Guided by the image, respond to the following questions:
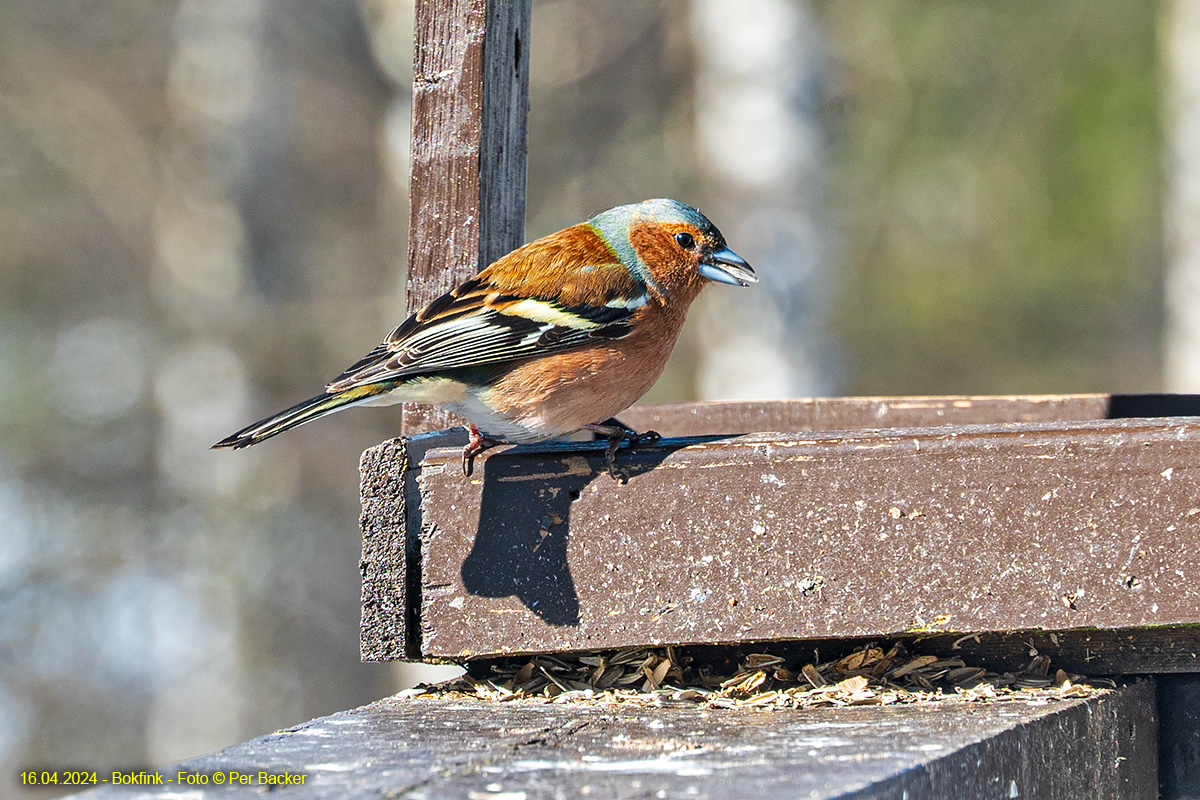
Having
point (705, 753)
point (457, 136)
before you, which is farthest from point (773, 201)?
point (705, 753)

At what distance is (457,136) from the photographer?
3244 mm

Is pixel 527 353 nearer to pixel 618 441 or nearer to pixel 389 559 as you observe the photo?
pixel 618 441

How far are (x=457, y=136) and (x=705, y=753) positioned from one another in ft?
5.94

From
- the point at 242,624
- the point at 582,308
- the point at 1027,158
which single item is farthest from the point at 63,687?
the point at 1027,158

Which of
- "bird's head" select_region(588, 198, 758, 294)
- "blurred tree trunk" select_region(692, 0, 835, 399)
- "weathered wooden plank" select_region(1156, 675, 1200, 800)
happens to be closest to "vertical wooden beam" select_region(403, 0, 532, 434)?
"bird's head" select_region(588, 198, 758, 294)

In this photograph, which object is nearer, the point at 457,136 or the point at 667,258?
the point at 457,136

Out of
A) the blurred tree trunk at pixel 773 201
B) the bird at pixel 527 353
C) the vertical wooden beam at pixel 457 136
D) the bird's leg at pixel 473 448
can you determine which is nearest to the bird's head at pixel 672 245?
the bird at pixel 527 353

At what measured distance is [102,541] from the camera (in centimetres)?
1262

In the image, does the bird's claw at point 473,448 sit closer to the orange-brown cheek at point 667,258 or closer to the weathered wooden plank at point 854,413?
the orange-brown cheek at point 667,258

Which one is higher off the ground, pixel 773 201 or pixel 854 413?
pixel 773 201

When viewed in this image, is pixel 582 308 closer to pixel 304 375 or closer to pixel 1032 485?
pixel 1032 485

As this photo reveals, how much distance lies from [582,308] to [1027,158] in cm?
1598

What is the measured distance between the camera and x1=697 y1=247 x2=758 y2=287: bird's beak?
12.3ft

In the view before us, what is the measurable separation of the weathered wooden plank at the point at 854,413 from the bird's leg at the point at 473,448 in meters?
1.14
